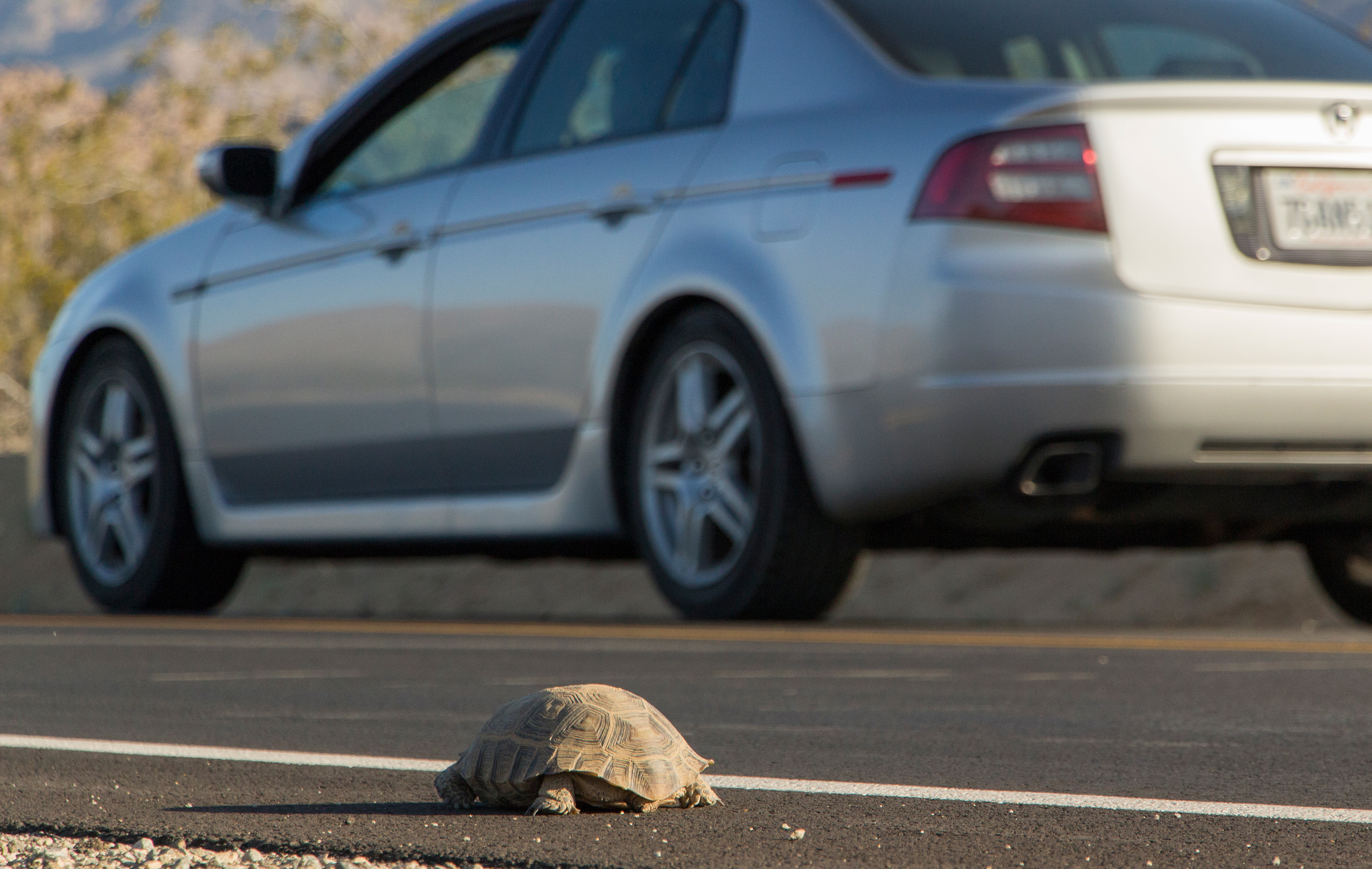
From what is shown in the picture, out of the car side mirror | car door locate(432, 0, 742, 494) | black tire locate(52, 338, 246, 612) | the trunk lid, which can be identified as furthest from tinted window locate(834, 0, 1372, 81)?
black tire locate(52, 338, 246, 612)

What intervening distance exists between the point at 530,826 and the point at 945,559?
501cm

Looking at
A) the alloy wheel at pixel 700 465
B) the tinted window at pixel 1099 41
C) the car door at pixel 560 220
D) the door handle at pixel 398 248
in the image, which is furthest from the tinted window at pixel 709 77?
the door handle at pixel 398 248

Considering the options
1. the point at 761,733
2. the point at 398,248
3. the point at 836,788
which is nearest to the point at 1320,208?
the point at 761,733

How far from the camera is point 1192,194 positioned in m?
5.22

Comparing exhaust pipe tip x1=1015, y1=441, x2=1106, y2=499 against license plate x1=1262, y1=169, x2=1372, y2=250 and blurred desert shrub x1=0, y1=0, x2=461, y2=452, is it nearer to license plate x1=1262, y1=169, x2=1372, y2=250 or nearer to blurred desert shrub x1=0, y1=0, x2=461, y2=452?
license plate x1=1262, y1=169, x2=1372, y2=250

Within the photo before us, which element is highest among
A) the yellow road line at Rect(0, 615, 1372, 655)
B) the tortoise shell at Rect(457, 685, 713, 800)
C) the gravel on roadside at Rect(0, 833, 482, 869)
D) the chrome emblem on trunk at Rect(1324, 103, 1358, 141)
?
the chrome emblem on trunk at Rect(1324, 103, 1358, 141)

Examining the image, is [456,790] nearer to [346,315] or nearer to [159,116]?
[346,315]

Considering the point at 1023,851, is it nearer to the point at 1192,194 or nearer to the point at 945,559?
the point at 1192,194

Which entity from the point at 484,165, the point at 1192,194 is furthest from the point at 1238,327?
the point at 484,165

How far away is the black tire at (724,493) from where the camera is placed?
5.56 m

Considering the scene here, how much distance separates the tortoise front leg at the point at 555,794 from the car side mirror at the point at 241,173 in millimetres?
4629

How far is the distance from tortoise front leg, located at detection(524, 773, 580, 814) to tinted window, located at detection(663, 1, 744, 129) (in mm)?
3413

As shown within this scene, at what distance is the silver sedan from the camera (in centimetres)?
519

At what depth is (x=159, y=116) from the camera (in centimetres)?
3291
